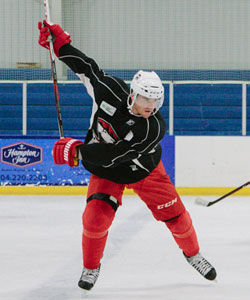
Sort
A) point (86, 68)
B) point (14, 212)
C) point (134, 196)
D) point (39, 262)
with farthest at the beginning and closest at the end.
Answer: point (134, 196)
point (14, 212)
point (39, 262)
point (86, 68)

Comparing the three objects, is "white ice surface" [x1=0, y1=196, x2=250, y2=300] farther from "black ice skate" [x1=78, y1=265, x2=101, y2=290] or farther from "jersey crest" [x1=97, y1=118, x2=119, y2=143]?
"jersey crest" [x1=97, y1=118, x2=119, y2=143]

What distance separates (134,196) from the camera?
608 cm

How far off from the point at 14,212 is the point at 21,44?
13.1 feet

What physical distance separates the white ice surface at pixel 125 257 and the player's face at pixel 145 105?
26.9 inches

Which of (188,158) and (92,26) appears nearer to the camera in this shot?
(188,158)

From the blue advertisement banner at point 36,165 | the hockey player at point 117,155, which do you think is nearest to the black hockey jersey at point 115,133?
the hockey player at point 117,155

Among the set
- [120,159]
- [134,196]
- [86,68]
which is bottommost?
[134,196]

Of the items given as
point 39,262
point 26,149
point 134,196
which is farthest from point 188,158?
point 39,262

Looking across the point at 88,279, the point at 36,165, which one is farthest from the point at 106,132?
the point at 36,165

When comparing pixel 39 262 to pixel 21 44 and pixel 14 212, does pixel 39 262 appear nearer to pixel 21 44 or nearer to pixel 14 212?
pixel 14 212

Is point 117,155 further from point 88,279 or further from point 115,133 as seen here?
point 88,279

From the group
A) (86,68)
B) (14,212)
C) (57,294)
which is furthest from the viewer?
(14,212)

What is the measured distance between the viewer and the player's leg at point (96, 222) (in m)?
2.38

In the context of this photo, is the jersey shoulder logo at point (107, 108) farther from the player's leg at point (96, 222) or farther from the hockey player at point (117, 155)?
the player's leg at point (96, 222)
